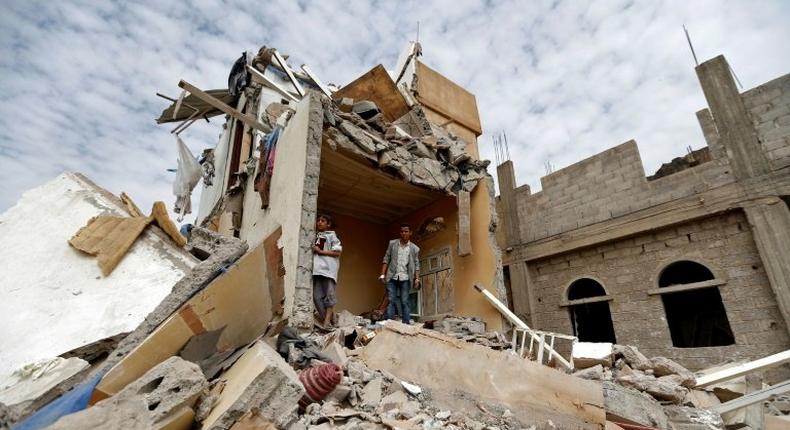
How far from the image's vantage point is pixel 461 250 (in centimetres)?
660

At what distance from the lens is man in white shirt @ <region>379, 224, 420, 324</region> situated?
19.4 feet

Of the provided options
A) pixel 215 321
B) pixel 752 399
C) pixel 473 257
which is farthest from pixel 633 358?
pixel 215 321

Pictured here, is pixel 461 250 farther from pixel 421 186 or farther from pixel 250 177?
pixel 250 177

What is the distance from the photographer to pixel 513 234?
38.8 feet

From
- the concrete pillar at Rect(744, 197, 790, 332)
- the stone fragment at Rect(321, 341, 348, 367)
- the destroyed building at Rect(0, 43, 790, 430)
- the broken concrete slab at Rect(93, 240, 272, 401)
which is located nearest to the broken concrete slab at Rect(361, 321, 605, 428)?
the destroyed building at Rect(0, 43, 790, 430)

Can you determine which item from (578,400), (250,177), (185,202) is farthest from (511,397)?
(185,202)

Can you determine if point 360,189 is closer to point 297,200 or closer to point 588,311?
point 297,200

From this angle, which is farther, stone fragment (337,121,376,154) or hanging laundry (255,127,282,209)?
hanging laundry (255,127,282,209)

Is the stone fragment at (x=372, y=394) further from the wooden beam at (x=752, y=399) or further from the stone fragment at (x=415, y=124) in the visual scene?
the stone fragment at (x=415, y=124)

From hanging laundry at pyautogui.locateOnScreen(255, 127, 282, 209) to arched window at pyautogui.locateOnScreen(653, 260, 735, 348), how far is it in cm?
889

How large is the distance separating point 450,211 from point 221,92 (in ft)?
27.6

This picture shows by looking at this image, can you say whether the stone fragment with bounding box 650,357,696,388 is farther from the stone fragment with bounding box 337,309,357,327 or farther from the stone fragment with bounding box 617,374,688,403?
the stone fragment with bounding box 337,309,357,327

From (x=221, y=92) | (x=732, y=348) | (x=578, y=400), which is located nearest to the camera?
(x=578, y=400)

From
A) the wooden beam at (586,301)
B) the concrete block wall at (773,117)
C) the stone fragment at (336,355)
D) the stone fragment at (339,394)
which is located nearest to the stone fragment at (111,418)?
the stone fragment at (339,394)
